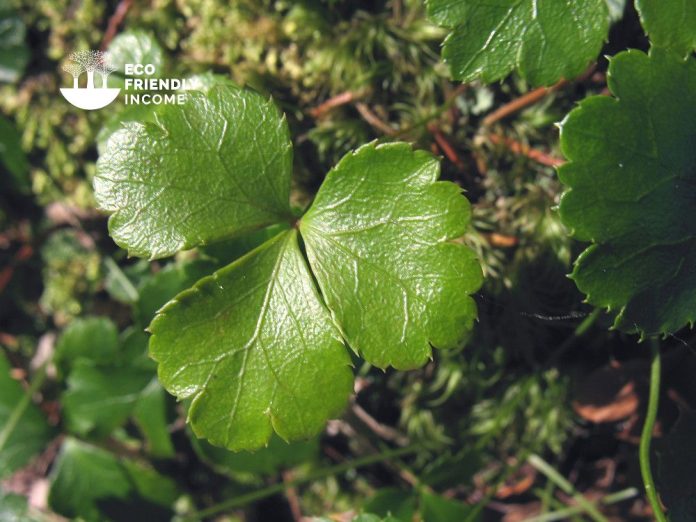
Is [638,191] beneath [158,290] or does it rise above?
above

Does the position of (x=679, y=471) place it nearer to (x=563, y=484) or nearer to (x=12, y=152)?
(x=563, y=484)

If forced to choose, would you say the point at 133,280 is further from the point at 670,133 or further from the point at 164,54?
the point at 670,133

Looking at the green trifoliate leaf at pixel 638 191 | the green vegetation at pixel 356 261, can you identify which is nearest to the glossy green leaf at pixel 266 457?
the green vegetation at pixel 356 261

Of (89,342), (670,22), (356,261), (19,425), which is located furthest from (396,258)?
(19,425)

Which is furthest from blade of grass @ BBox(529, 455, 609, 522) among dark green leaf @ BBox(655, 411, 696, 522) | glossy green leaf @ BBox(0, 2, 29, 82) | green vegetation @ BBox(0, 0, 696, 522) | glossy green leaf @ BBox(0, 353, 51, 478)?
glossy green leaf @ BBox(0, 2, 29, 82)

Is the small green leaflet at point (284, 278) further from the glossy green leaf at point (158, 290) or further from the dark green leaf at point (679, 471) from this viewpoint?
the dark green leaf at point (679, 471)
